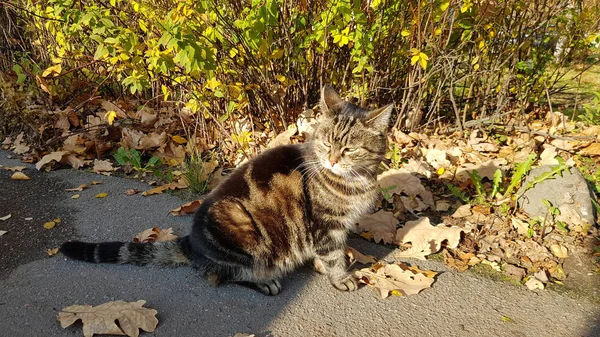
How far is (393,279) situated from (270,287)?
0.85 metres

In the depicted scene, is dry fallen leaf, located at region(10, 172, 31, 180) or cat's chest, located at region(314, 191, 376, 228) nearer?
cat's chest, located at region(314, 191, 376, 228)

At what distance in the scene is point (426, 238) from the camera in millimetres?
3201

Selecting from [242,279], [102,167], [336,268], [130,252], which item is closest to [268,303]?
[242,279]

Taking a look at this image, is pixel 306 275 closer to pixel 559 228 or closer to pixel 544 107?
pixel 559 228

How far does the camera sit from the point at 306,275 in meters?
2.94

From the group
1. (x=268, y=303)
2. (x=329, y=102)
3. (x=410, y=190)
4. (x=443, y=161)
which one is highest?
(x=329, y=102)

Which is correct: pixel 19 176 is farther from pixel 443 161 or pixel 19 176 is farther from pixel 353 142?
pixel 443 161

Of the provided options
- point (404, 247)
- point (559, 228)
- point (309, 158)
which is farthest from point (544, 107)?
point (309, 158)

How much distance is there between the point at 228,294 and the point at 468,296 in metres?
1.57

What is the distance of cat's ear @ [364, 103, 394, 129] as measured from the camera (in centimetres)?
279

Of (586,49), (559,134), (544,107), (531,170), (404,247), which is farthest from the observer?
(544,107)

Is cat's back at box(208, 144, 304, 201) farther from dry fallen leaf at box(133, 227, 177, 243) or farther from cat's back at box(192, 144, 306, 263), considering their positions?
dry fallen leaf at box(133, 227, 177, 243)

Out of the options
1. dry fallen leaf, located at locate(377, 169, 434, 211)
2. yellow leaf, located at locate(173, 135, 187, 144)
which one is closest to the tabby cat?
dry fallen leaf, located at locate(377, 169, 434, 211)

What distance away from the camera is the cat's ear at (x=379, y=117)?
2.79 meters
